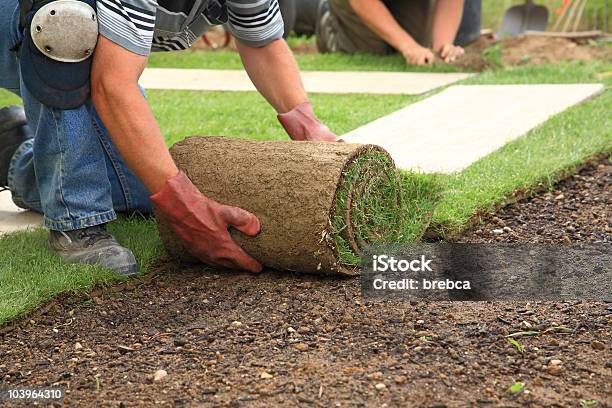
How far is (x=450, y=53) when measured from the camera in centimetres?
711

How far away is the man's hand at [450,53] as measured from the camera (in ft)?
23.3

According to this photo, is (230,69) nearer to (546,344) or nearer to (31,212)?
(31,212)

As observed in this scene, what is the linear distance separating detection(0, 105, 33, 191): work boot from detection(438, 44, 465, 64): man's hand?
3.72 meters

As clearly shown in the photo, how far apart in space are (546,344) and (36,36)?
175 centimetres

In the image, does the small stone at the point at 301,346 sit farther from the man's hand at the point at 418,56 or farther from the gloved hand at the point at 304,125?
the man's hand at the point at 418,56

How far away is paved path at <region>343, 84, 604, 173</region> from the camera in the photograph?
4.63 m

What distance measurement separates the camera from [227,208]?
3.12 meters

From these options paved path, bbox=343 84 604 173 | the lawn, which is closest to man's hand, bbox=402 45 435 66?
the lawn

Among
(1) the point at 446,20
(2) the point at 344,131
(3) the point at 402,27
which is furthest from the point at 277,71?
(3) the point at 402,27

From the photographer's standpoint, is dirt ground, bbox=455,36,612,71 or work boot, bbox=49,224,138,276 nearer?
work boot, bbox=49,224,138,276

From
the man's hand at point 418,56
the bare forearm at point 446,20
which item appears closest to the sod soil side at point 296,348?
the man's hand at point 418,56

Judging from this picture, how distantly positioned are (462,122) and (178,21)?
2.26m

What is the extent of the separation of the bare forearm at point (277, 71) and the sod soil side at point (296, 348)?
758 mm

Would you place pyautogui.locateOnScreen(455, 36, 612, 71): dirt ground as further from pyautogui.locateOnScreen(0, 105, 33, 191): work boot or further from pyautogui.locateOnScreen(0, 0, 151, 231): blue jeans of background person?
pyautogui.locateOnScreen(0, 0, 151, 231): blue jeans of background person
